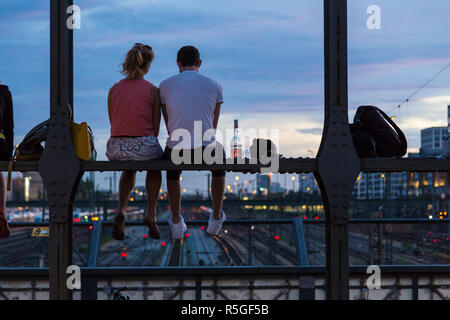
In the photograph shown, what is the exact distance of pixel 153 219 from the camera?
17.0ft

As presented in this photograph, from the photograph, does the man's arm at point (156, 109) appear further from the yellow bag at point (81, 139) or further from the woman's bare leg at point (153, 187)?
the yellow bag at point (81, 139)

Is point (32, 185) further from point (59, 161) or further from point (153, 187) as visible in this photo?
point (59, 161)

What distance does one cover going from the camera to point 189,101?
5.14 m

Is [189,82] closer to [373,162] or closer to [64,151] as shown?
[64,151]

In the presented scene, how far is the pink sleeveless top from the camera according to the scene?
17.0 feet

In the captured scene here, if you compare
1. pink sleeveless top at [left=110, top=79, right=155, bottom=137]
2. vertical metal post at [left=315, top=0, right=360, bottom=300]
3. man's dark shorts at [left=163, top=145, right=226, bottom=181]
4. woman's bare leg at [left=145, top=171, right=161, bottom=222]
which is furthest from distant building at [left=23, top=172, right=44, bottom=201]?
vertical metal post at [left=315, top=0, right=360, bottom=300]

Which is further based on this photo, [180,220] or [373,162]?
[180,220]

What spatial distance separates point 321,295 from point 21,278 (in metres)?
4.07

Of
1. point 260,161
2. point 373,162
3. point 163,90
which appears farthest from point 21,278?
point 373,162

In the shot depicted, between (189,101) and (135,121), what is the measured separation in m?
0.53

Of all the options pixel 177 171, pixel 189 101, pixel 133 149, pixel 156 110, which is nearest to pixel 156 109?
pixel 156 110

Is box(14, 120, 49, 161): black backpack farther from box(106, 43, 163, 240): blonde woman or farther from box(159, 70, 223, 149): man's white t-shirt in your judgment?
box(159, 70, 223, 149): man's white t-shirt
